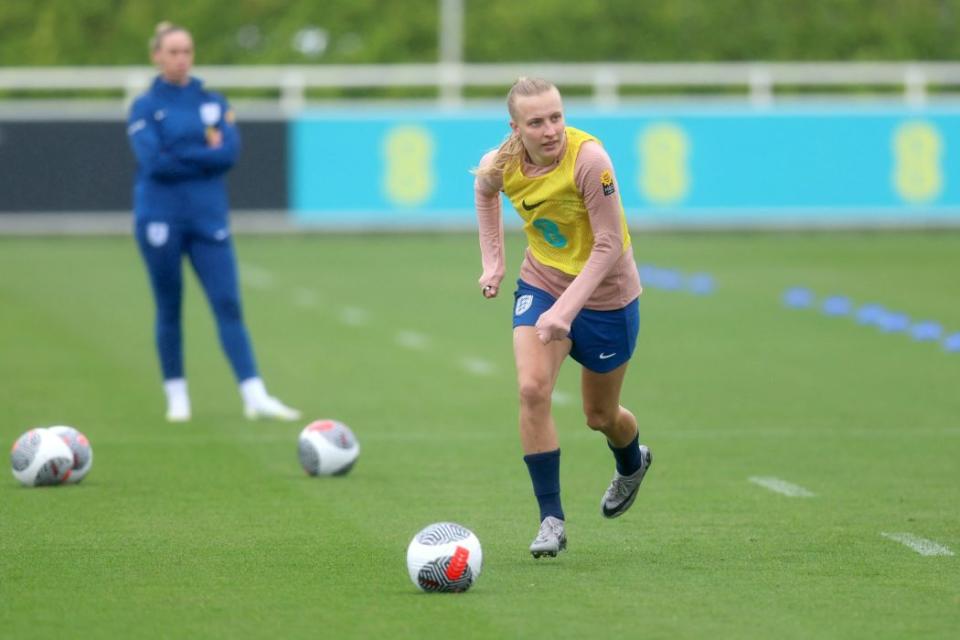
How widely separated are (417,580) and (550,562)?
850 millimetres

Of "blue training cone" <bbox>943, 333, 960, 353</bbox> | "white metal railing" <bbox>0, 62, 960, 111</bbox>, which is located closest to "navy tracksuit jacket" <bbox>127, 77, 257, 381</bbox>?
"blue training cone" <bbox>943, 333, 960, 353</bbox>

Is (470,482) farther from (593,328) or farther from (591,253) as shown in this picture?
(591,253)

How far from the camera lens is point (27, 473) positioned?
1055cm

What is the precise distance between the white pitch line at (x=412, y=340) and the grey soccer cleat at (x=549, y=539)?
9.45 m

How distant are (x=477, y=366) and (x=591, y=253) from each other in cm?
830

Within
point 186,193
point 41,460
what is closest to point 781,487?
point 41,460

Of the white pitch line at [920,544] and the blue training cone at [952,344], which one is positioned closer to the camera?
the white pitch line at [920,544]

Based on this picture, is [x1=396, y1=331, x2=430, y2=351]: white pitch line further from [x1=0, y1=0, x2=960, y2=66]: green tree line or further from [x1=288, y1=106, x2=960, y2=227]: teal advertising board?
[x1=0, y1=0, x2=960, y2=66]: green tree line

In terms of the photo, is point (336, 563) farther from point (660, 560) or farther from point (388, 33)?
point (388, 33)

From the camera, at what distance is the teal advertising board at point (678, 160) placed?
104 feet

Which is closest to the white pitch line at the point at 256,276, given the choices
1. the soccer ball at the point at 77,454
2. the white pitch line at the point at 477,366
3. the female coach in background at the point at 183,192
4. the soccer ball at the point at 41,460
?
the white pitch line at the point at 477,366

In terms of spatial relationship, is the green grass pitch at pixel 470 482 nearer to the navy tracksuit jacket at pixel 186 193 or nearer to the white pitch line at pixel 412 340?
the white pitch line at pixel 412 340

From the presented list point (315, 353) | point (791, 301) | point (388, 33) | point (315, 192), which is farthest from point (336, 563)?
point (388, 33)

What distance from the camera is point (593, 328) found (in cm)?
860
